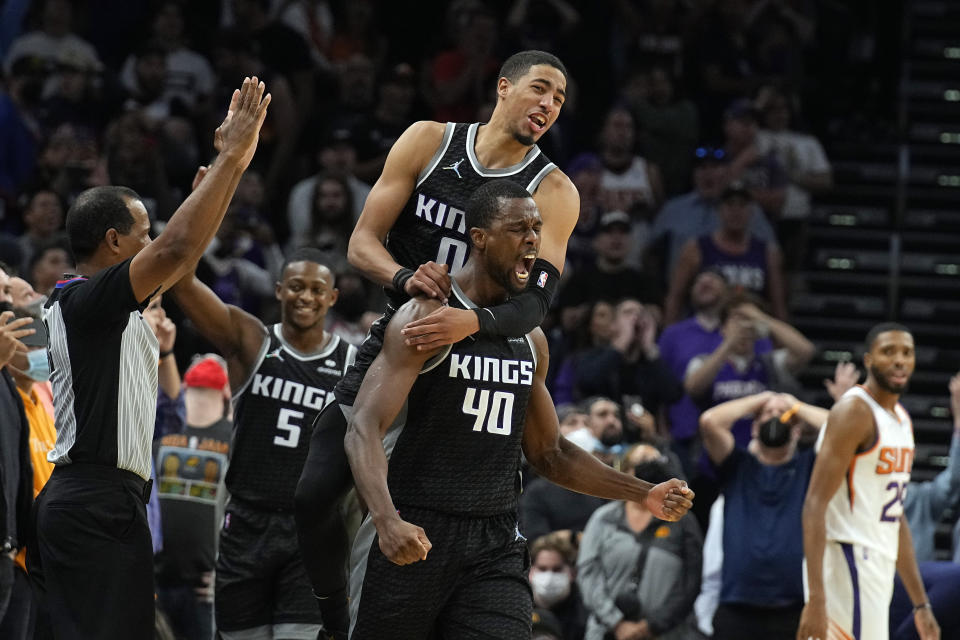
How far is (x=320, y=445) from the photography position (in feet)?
17.3

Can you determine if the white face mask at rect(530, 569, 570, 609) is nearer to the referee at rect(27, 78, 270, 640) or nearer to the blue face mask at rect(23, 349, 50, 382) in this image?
the blue face mask at rect(23, 349, 50, 382)

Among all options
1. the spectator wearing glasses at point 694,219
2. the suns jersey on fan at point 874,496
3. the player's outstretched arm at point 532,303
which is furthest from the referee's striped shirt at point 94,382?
the spectator wearing glasses at point 694,219

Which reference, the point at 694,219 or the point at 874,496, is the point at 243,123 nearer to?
the point at 874,496

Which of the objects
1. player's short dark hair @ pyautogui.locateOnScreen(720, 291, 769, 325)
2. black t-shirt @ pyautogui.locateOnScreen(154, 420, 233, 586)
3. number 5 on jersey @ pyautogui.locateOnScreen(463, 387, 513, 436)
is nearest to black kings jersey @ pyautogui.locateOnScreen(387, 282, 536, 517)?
number 5 on jersey @ pyautogui.locateOnScreen(463, 387, 513, 436)

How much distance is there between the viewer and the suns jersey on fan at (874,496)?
7582 mm

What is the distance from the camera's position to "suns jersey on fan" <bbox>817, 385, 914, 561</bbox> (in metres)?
7.58

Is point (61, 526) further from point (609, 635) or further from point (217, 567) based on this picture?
point (609, 635)

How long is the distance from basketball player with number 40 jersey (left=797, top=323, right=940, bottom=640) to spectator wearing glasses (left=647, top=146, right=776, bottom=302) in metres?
4.25

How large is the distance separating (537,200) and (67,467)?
1.87 meters

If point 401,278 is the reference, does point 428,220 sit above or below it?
above

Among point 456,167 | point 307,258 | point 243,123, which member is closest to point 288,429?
point 307,258

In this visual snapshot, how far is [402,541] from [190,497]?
415 centimetres

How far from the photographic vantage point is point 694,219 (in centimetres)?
1198

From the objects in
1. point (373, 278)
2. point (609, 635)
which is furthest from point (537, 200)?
point (609, 635)
